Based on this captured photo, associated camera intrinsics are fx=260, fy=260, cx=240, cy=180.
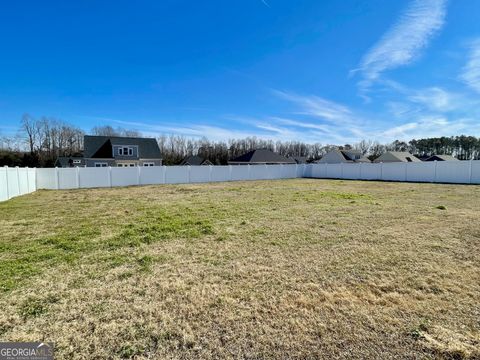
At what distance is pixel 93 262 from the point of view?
3945 mm

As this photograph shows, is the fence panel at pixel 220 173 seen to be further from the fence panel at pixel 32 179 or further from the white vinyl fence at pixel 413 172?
the fence panel at pixel 32 179

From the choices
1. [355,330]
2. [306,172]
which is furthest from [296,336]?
[306,172]

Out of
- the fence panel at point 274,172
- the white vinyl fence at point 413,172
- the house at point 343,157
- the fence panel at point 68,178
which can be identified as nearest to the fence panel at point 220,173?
the fence panel at point 274,172

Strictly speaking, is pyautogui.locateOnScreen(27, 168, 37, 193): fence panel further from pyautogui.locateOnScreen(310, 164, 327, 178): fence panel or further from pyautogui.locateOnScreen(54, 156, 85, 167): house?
pyautogui.locateOnScreen(310, 164, 327, 178): fence panel

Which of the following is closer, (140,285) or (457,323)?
(457,323)

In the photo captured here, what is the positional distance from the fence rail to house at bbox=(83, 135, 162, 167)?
439 inches

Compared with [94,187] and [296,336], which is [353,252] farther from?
[94,187]

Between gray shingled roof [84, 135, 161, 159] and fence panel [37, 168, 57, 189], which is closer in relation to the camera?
fence panel [37, 168, 57, 189]

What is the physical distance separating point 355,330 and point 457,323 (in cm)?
101

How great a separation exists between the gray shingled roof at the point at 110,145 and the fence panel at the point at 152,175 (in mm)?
11571

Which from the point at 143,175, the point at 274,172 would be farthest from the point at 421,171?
the point at 143,175

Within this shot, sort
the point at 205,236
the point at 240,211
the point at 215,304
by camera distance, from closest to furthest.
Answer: the point at 215,304 < the point at 205,236 < the point at 240,211

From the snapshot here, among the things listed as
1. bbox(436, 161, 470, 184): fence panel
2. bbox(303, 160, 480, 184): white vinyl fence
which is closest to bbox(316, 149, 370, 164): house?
bbox(303, 160, 480, 184): white vinyl fence

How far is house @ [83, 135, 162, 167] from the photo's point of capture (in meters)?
28.9
